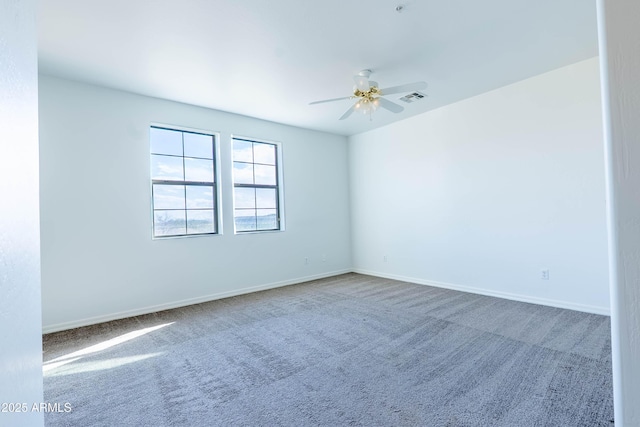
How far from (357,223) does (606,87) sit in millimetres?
5387

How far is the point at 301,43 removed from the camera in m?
2.71

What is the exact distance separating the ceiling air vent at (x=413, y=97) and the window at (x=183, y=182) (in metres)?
2.88

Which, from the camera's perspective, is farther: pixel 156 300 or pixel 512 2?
pixel 156 300

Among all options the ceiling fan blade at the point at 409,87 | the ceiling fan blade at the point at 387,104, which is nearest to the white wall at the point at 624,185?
the ceiling fan blade at the point at 409,87

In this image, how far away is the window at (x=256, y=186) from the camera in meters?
4.71

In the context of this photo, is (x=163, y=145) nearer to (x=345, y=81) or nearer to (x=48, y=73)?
(x=48, y=73)

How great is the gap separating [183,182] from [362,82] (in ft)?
9.22

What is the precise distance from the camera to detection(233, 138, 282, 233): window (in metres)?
4.71

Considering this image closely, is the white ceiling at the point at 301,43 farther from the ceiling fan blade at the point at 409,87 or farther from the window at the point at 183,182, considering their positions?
the window at the point at 183,182

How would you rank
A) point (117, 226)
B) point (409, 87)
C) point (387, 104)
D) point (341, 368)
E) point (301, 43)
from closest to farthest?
point (341, 368) < point (301, 43) < point (409, 87) < point (387, 104) < point (117, 226)

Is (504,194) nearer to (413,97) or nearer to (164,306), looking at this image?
→ (413,97)

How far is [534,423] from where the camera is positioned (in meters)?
1.64

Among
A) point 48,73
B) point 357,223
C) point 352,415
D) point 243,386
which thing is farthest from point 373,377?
point 48,73

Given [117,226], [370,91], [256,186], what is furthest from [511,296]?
[117,226]
